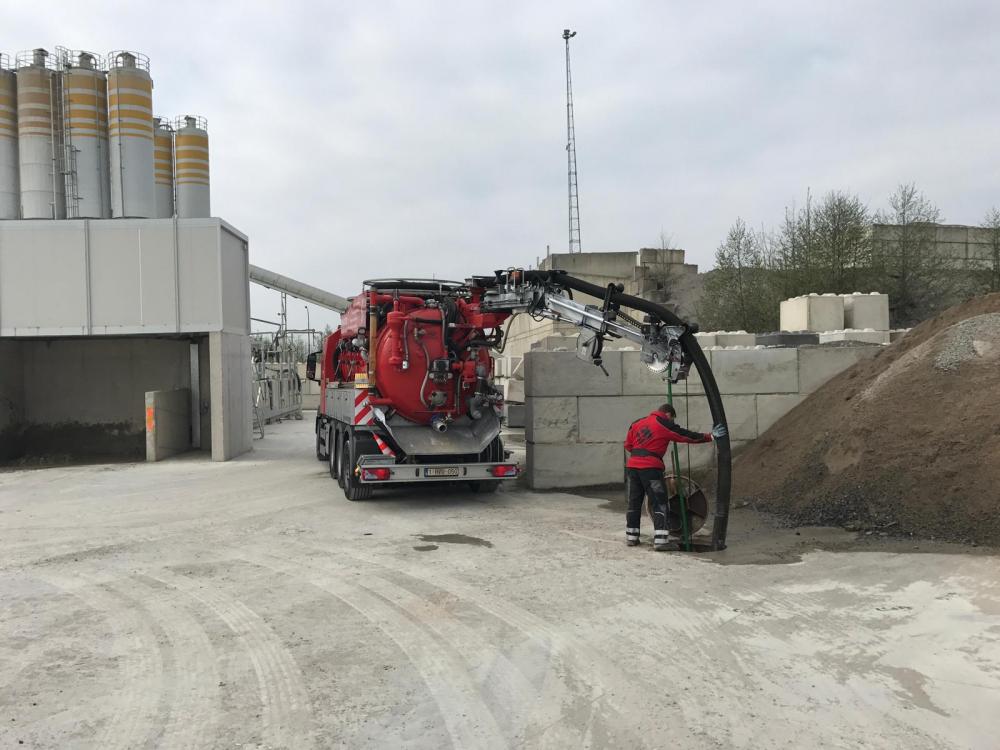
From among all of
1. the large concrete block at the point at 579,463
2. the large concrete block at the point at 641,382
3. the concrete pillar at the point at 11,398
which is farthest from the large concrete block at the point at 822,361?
the concrete pillar at the point at 11,398

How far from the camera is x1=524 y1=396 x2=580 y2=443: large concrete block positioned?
39.7 ft

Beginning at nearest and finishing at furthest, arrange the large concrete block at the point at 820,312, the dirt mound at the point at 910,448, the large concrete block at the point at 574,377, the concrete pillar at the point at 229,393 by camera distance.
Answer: the dirt mound at the point at 910,448 < the large concrete block at the point at 574,377 < the large concrete block at the point at 820,312 < the concrete pillar at the point at 229,393

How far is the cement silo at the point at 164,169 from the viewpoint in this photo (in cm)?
2037

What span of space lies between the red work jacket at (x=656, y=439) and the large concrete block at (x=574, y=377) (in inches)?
152

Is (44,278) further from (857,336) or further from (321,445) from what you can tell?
(857,336)

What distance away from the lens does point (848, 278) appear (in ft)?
76.8

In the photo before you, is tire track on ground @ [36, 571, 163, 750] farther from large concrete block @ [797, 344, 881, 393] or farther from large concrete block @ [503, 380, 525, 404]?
large concrete block @ [503, 380, 525, 404]

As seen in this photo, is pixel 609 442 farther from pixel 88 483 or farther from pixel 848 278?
pixel 848 278

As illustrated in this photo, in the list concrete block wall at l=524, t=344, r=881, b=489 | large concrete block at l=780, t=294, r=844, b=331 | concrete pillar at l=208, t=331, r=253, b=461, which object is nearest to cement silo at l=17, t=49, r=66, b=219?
concrete pillar at l=208, t=331, r=253, b=461

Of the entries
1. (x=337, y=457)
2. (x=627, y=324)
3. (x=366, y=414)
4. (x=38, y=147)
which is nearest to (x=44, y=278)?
(x=38, y=147)

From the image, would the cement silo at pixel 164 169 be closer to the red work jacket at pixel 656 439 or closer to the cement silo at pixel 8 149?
the cement silo at pixel 8 149

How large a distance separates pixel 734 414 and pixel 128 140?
619 inches

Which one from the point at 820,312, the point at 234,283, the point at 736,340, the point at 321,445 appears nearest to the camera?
the point at 736,340

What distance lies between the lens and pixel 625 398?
12195 mm
